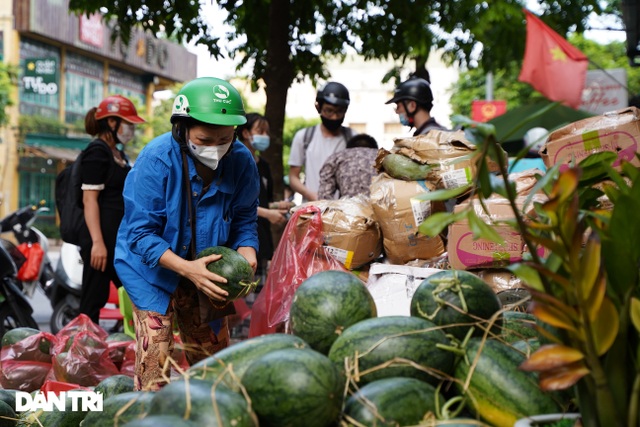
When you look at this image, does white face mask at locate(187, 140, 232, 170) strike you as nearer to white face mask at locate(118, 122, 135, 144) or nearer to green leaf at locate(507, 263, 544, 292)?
green leaf at locate(507, 263, 544, 292)

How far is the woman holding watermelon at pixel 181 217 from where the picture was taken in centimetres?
402

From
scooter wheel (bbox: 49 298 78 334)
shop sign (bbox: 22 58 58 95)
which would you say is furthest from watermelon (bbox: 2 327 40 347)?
shop sign (bbox: 22 58 58 95)

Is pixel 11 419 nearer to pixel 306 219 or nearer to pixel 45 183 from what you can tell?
pixel 306 219

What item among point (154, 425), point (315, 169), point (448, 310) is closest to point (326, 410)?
point (154, 425)

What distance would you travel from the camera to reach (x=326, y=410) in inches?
87.8

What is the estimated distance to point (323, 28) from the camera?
10555 millimetres

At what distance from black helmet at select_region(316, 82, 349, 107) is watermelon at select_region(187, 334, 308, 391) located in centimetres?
452

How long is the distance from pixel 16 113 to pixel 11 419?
3178 cm

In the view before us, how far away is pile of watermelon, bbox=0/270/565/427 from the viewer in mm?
2211

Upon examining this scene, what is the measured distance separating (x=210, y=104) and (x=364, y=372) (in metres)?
1.89

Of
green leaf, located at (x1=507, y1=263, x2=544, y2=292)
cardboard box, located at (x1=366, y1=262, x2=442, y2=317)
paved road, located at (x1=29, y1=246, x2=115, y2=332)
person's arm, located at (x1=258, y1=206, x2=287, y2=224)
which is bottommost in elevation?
paved road, located at (x1=29, y1=246, x2=115, y2=332)

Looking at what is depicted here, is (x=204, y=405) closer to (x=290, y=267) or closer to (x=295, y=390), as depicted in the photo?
(x=295, y=390)

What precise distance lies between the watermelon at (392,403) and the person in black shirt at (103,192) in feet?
14.1
